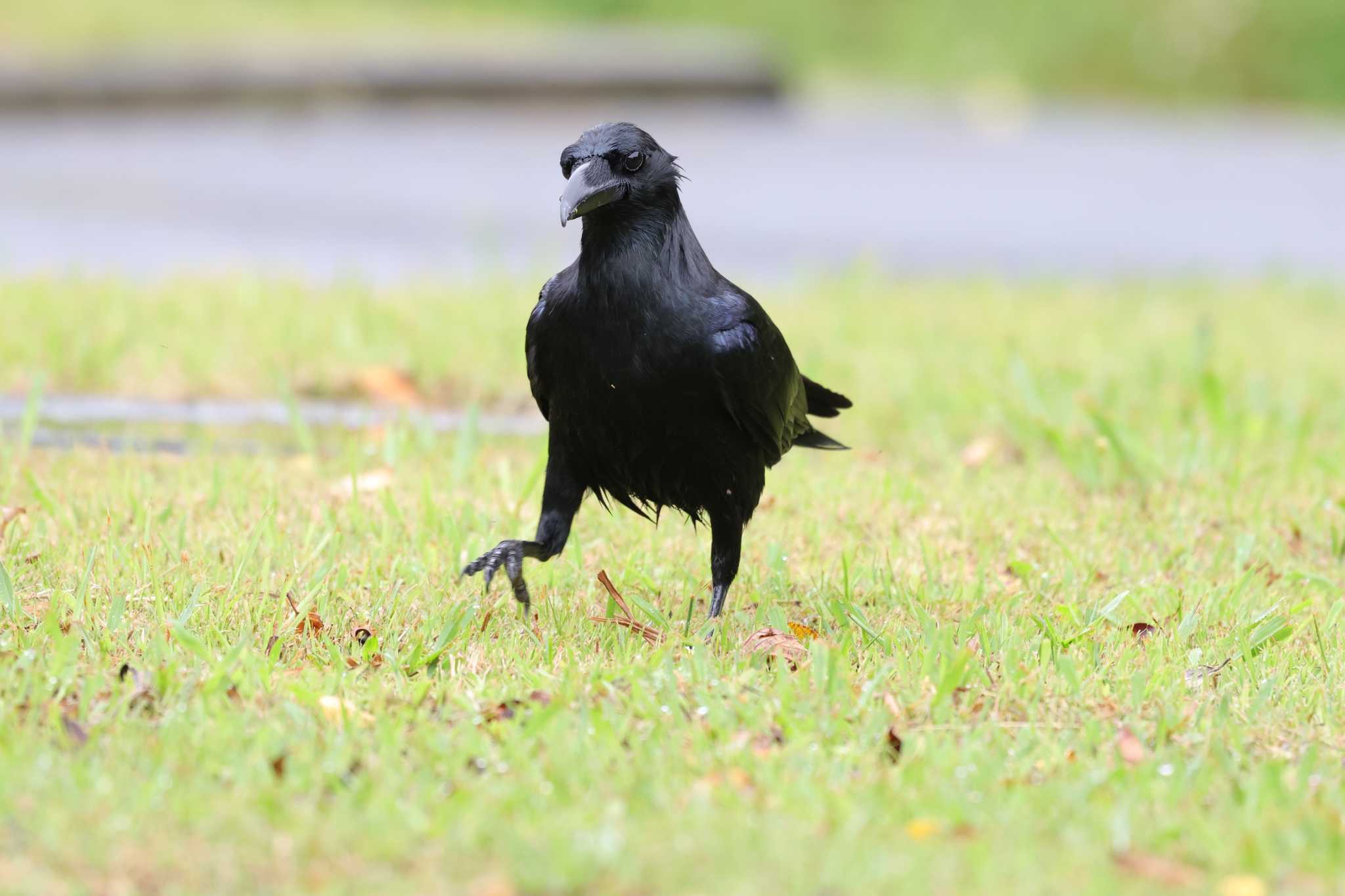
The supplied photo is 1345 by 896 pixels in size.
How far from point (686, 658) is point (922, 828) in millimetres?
817

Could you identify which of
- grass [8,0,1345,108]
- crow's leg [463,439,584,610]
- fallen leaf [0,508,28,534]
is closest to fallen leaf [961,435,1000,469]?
crow's leg [463,439,584,610]

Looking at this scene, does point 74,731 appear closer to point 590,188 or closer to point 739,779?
point 739,779

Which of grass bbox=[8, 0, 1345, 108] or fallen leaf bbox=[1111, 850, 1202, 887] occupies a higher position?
grass bbox=[8, 0, 1345, 108]

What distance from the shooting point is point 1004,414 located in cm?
571

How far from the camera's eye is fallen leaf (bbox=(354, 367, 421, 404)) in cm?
598

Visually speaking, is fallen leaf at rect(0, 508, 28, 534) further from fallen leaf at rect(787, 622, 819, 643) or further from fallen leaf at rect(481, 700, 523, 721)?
fallen leaf at rect(787, 622, 819, 643)

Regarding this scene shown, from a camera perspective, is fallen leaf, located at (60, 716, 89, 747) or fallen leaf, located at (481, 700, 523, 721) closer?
fallen leaf, located at (60, 716, 89, 747)

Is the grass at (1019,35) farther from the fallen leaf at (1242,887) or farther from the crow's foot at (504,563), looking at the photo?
the fallen leaf at (1242,887)

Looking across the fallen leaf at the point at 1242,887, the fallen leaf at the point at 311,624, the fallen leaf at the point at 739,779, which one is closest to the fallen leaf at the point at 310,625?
the fallen leaf at the point at 311,624

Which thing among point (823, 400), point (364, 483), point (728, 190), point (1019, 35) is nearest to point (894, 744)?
point (823, 400)

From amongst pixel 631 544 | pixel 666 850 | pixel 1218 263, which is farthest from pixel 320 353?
pixel 1218 263

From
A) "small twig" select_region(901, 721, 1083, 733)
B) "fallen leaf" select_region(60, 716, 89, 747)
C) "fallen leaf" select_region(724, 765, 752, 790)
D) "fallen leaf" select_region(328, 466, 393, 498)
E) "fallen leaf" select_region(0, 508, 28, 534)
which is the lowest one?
"fallen leaf" select_region(60, 716, 89, 747)

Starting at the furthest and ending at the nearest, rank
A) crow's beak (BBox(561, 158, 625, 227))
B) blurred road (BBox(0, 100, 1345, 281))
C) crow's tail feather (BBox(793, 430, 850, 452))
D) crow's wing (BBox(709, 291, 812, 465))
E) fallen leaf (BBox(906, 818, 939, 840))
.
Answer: blurred road (BBox(0, 100, 1345, 281)) → crow's tail feather (BBox(793, 430, 850, 452)) → crow's wing (BBox(709, 291, 812, 465)) → crow's beak (BBox(561, 158, 625, 227)) → fallen leaf (BBox(906, 818, 939, 840))

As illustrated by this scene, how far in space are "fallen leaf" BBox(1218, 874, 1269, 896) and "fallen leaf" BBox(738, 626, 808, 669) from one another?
1091mm
